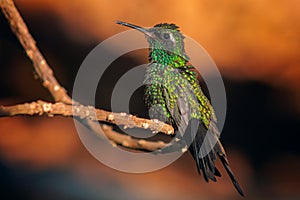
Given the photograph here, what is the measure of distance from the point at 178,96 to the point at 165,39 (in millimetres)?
198

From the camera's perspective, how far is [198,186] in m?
2.80

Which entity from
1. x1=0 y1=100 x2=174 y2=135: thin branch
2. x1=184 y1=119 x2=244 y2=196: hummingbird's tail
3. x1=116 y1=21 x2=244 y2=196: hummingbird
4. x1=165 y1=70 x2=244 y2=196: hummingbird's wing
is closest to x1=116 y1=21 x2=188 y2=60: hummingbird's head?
x1=116 y1=21 x2=244 y2=196: hummingbird

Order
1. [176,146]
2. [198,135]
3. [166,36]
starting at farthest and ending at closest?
[166,36] → [198,135] → [176,146]

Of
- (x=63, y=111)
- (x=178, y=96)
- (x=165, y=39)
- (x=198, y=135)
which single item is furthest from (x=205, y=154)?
(x=63, y=111)

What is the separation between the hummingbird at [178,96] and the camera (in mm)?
1438

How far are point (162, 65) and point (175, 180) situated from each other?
1330mm

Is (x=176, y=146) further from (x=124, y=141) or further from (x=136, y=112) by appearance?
(x=136, y=112)

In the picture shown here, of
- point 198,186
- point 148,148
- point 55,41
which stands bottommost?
point 148,148

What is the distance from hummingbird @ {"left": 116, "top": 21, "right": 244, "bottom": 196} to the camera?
1438 mm

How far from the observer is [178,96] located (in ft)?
5.06

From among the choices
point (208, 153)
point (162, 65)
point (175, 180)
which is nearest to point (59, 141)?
point (175, 180)

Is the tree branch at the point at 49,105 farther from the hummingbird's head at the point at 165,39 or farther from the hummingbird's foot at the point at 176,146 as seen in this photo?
the hummingbird's head at the point at 165,39

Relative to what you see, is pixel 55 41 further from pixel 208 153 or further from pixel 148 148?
pixel 148 148

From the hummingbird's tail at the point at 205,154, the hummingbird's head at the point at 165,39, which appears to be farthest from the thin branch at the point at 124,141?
the hummingbird's head at the point at 165,39
